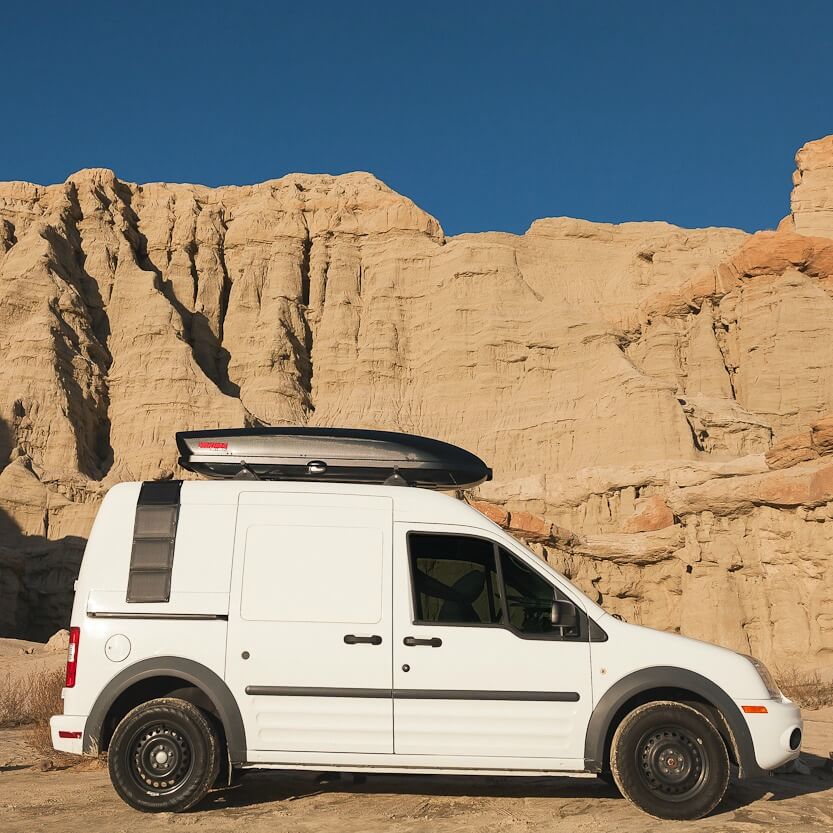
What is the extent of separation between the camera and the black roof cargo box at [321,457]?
6.07m

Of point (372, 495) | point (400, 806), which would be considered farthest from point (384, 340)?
point (400, 806)

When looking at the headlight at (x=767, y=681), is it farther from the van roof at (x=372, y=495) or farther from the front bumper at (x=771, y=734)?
the van roof at (x=372, y=495)

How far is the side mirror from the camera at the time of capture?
17.8 ft

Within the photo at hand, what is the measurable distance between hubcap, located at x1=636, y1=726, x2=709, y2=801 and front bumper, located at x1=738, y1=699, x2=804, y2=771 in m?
0.32

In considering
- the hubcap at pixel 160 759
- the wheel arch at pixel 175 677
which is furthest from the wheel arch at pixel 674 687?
the hubcap at pixel 160 759

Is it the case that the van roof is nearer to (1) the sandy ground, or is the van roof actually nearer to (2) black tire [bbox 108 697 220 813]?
(2) black tire [bbox 108 697 220 813]

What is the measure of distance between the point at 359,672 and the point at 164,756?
133 centimetres

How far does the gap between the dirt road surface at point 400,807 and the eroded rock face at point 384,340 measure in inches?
1068

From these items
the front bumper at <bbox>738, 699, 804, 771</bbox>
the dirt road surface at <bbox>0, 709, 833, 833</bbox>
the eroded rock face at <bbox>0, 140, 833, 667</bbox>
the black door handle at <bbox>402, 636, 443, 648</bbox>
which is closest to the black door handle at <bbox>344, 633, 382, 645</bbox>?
the black door handle at <bbox>402, 636, 443, 648</bbox>

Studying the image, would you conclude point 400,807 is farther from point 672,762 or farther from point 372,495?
point 372,495

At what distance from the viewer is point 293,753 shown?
18.0 feet

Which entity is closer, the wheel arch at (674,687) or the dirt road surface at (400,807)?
A: the dirt road surface at (400,807)

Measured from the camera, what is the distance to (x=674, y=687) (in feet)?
18.3

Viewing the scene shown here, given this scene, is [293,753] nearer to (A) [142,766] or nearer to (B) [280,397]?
(A) [142,766]
